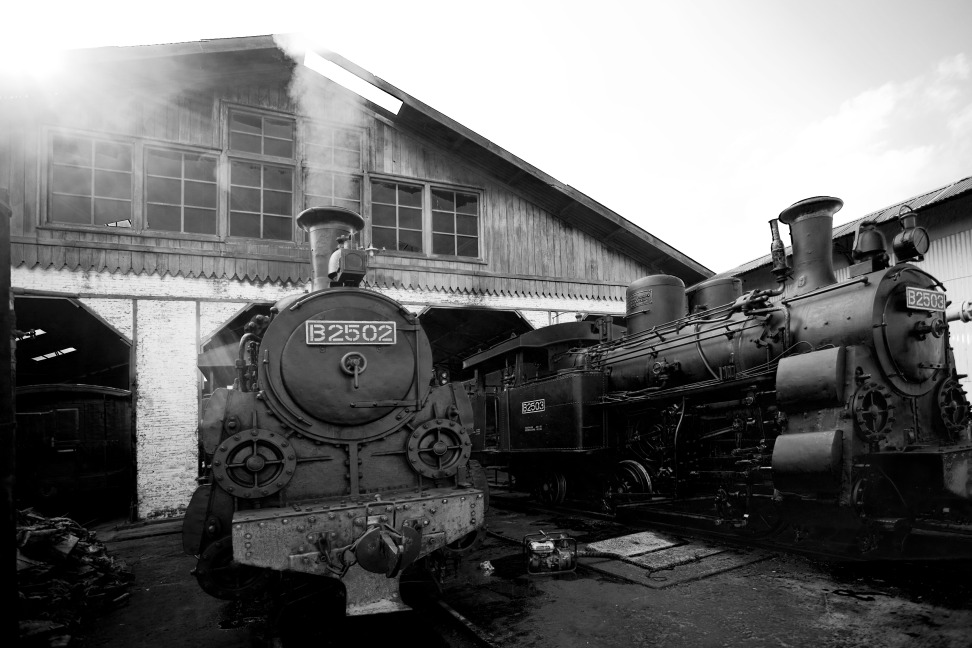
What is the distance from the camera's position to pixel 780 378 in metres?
5.07

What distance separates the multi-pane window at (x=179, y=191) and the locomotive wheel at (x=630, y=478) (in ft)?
24.3

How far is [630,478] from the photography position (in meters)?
7.27

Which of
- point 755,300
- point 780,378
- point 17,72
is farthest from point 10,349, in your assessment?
point 755,300

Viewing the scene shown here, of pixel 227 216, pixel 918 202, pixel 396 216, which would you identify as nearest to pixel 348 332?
pixel 227 216

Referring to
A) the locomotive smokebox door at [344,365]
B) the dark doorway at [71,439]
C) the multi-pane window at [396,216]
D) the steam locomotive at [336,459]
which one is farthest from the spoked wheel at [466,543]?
the multi-pane window at [396,216]

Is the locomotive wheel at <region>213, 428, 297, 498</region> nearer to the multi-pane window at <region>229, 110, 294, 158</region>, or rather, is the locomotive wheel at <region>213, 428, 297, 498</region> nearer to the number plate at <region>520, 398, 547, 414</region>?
the number plate at <region>520, 398, 547, 414</region>

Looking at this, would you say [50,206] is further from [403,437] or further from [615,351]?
[615,351]

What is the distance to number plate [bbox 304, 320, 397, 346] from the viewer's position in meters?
4.32

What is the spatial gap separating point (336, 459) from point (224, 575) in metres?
1.02

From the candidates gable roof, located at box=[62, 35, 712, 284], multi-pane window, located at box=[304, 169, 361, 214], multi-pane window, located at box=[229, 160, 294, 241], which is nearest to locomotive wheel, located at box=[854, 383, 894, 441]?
gable roof, located at box=[62, 35, 712, 284]

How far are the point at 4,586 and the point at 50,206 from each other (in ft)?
26.2

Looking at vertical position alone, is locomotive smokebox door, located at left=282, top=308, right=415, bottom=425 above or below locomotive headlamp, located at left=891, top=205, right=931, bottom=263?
below

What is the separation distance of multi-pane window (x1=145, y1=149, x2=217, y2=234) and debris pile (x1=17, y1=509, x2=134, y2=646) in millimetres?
5113

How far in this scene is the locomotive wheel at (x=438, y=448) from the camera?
454 cm
